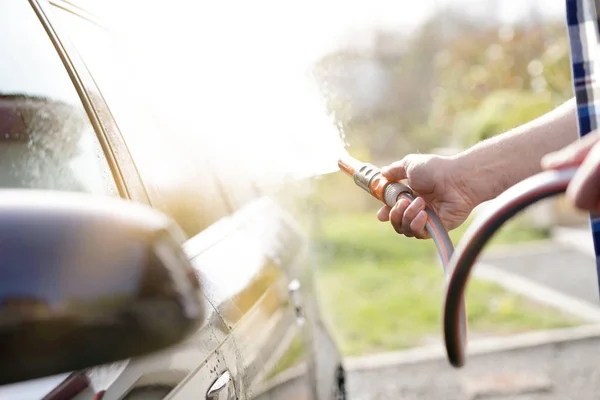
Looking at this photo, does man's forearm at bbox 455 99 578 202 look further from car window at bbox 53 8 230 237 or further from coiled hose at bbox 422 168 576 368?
coiled hose at bbox 422 168 576 368

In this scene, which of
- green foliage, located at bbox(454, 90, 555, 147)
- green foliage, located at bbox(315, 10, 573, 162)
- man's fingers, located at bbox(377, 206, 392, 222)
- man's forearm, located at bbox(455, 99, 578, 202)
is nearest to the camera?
Answer: man's forearm, located at bbox(455, 99, 578, 202)

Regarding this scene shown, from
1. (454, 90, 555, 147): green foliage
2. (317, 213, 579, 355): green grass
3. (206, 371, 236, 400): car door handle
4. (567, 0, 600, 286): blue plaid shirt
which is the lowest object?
(317, 213, 579, 355): green grass

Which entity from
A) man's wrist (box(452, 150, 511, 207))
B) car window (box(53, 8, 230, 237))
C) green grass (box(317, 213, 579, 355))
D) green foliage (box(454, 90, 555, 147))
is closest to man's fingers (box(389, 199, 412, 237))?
man's wrist (box(452, 150, 511, 207))

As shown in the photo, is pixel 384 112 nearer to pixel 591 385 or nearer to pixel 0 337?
pixel 591 385

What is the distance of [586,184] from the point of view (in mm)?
1059

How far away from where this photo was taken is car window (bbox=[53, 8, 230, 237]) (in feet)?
5.59

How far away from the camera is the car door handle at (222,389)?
1534 mm

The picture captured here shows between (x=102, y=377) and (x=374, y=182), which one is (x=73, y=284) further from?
(x=374, y=182)

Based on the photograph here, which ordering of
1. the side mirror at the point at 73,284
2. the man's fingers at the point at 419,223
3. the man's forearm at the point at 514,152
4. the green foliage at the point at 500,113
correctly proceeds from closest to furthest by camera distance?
the side mirror at the point at 73,284, the man's fingers at the point at 419,223, the man's forearm at the point at 514,152, the green foliage at the point at 500,113

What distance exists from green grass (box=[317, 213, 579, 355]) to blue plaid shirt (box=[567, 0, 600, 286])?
10.0ft

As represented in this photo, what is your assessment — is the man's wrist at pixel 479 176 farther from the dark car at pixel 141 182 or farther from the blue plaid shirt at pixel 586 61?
the dark car at pixel 141 182

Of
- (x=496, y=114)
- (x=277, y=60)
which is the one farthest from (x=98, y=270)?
(x=496, y=114)

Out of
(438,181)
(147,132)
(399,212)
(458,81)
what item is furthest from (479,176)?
(458,81)

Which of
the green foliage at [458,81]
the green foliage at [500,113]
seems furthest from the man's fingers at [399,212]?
the green foliage at [458,81]
